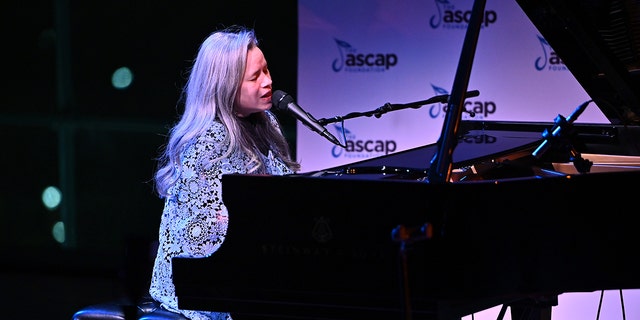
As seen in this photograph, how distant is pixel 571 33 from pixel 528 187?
3.03 feet

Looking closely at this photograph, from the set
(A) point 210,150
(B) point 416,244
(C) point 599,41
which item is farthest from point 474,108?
(B) point 416,244

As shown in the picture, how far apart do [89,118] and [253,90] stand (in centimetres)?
359

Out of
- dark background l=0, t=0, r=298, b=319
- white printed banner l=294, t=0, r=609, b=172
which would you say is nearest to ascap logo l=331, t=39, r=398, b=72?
white printed banner l=294, t=0, r=609, b=172

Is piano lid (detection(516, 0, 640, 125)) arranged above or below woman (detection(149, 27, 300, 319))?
above

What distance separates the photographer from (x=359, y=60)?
215 inches

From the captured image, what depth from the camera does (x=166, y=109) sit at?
6328mm

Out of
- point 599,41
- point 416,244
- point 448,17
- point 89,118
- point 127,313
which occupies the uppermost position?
point 448,17

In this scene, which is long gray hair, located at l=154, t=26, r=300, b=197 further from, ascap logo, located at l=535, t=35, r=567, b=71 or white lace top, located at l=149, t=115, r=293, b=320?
ascap logo, located at l=535, t=35, r=567, b=71

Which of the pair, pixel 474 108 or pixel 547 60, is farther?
pixel 474 108

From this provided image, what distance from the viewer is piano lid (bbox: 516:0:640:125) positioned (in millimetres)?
3102

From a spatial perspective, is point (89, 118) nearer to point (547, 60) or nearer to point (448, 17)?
point (448, 17)

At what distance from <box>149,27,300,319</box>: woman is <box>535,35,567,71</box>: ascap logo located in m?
2.23

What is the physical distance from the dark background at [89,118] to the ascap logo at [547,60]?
1627mm

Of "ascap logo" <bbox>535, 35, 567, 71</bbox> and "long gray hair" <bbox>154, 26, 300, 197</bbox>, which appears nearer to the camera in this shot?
"long gray hair" <bbox>154, 26, 300, 197</bbox>
